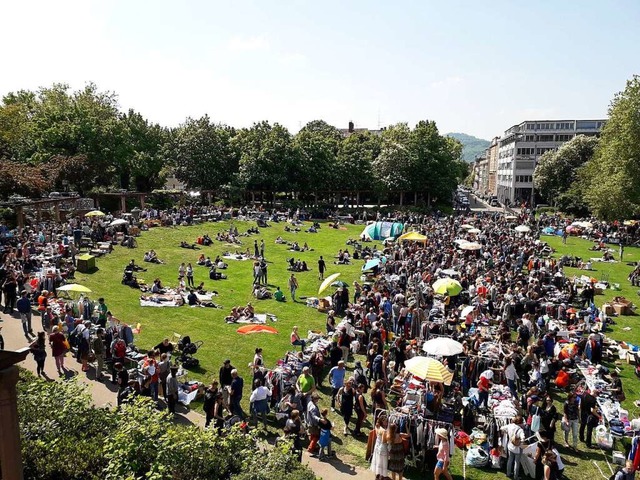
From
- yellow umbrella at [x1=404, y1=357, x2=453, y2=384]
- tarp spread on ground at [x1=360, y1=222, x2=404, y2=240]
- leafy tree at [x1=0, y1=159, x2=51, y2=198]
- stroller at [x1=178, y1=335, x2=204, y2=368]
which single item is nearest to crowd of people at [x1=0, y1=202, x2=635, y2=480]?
yellow umbrella at [x1=404, y1=357, x2=453, y2=384]

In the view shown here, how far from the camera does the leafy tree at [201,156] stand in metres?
59.6

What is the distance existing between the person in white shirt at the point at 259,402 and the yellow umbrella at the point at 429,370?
3.55m

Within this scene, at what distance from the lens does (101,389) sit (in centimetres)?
1373

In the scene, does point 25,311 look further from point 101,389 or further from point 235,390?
point 235,390

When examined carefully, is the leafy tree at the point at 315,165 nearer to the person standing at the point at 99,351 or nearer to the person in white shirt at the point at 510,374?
the person standing at the point at 99,351

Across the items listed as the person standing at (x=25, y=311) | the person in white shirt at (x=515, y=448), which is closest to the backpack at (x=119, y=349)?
the person standing at (x=25, y=311)

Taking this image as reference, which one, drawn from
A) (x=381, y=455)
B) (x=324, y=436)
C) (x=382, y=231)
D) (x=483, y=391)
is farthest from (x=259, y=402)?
(x=382, y=231)

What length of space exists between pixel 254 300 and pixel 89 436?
15503mm

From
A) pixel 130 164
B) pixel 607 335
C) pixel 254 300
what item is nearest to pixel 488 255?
pixel 607 335

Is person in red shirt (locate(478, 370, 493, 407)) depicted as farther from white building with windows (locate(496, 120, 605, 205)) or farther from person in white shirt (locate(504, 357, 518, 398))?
white building with windows (locate(496, 120, 605, 205))

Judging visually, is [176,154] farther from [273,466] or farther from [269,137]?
[273,466]

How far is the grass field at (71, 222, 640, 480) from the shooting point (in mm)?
12637

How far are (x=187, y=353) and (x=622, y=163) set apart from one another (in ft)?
136

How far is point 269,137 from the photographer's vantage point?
60875mm
